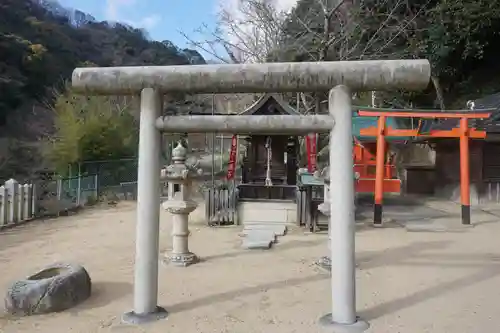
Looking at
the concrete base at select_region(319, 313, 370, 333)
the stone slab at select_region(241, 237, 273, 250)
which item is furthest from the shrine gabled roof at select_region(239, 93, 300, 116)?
the concrete base at select_region(319, 313, 370, 333)

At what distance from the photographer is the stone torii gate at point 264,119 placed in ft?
13.8

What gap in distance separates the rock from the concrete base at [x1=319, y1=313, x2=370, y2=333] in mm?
2743

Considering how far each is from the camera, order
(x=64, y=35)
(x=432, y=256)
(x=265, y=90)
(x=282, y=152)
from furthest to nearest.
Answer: (x=64, y=35), (x=282, y=152), (x=432, y=256), (x=265, y=90)

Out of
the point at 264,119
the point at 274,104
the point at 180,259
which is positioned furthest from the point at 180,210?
the point at 274,104

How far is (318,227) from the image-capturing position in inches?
394

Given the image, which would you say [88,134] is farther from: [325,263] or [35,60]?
[35,60]

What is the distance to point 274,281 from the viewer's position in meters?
5.90

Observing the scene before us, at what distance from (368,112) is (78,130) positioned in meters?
11.4

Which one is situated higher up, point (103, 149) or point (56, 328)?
point (103, 149)

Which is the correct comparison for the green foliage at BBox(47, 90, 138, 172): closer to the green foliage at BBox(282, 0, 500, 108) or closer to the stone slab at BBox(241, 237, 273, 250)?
the green foliage at BBox(282, 0, 500, 108)

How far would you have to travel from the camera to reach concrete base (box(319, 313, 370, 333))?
413 cm

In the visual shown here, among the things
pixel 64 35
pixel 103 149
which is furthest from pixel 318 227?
pixel 64 35

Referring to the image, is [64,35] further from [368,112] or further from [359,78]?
[359,78]

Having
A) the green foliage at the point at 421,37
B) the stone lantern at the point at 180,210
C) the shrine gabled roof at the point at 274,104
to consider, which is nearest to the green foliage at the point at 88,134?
the green foliage at the point at 421,37
